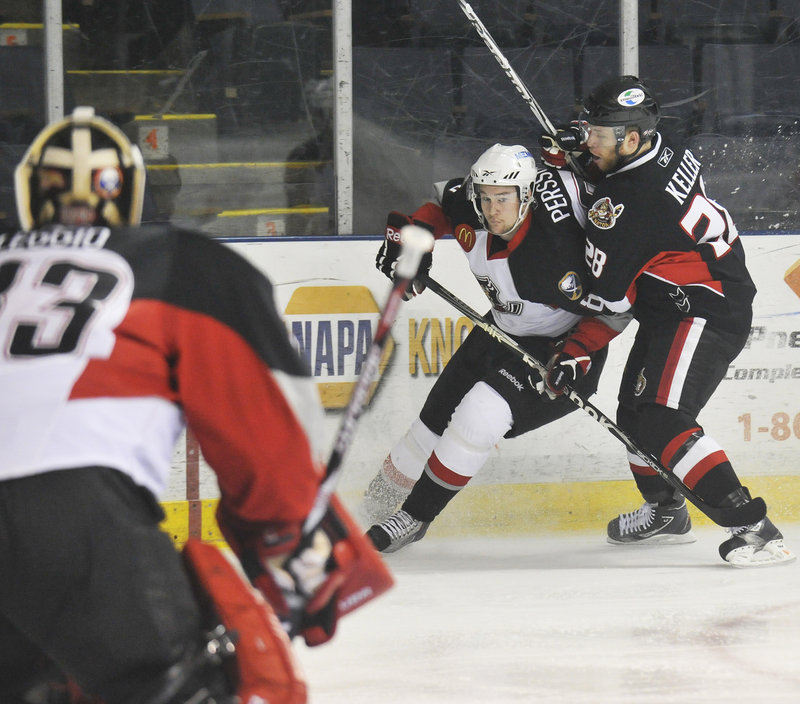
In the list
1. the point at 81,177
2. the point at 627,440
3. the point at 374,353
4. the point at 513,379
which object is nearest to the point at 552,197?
the point at 513,379

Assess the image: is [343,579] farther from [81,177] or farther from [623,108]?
[623,108]

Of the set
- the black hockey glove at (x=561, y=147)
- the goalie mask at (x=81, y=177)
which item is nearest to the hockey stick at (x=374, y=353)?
the goalie mask at (x=81, y=177)

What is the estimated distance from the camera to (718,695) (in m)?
2.05

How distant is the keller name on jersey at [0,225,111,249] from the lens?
111 centimetres

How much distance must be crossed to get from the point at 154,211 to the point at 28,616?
2.50 m

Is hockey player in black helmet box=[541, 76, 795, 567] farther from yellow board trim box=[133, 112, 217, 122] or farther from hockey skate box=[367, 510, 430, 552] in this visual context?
yellow board trim box=[133, 112, 217, 122]

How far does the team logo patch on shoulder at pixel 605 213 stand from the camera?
9.20 feet

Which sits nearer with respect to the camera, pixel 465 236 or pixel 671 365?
pixel 671 365

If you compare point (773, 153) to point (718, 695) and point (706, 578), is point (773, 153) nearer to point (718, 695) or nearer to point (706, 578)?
point (706, 578)

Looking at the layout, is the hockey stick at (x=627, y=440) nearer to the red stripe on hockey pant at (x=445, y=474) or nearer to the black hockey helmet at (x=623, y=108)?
the red stripe on hockey pant at (x=445, y=474)

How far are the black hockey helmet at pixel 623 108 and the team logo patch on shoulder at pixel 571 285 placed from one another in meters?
0.37

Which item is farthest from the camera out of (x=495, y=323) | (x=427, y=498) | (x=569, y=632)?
(x=495, y=323)

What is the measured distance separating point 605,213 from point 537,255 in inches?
9.2

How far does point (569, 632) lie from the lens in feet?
7.99
